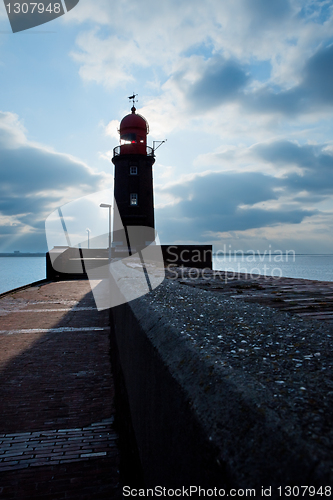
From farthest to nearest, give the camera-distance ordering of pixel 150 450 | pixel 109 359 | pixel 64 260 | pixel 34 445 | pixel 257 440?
pixel 64 260 < pixel 109 359 < pixel 34 445 < pixel 150 450 < pixel 257 440

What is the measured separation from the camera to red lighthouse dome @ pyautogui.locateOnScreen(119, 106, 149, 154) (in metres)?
28.9

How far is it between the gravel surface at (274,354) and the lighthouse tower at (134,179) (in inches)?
1010

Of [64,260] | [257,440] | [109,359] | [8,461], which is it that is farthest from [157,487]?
[64,260]

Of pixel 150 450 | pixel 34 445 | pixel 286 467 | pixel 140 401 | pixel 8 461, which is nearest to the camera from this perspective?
pixel 286 467

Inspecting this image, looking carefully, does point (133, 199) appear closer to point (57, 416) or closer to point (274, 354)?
point (57, 416)

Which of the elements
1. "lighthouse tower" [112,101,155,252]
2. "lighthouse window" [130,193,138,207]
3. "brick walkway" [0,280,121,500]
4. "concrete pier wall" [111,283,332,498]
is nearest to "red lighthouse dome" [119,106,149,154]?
"lighthouse tower" [112,101,155,252]

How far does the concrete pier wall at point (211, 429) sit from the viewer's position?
2.61ft

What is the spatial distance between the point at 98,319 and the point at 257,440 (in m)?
8.20

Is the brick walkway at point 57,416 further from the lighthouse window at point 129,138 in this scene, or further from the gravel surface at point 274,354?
the lighthouse window at point 129,138

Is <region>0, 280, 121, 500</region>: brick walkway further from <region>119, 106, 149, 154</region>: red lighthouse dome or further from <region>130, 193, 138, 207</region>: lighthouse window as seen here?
<region>119, 106, 149, 154</region>: red lighthouse dome

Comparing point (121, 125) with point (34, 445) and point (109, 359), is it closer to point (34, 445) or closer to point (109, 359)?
point (109, 359)

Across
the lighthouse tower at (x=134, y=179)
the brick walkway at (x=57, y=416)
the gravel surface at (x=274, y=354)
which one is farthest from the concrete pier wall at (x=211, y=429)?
the lighthouse tower at (x=134, y=179)

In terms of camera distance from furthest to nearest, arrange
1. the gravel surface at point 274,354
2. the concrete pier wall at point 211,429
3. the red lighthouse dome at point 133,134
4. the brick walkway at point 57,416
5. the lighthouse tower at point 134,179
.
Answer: the red lighthouse dome at point 133,134, the lighthouse tower at point 134,179, the brick walkway at point 57,416, the gravel surface at point 274,354, the concrete pier wall at point 211,429

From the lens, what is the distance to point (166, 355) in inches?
63.8
